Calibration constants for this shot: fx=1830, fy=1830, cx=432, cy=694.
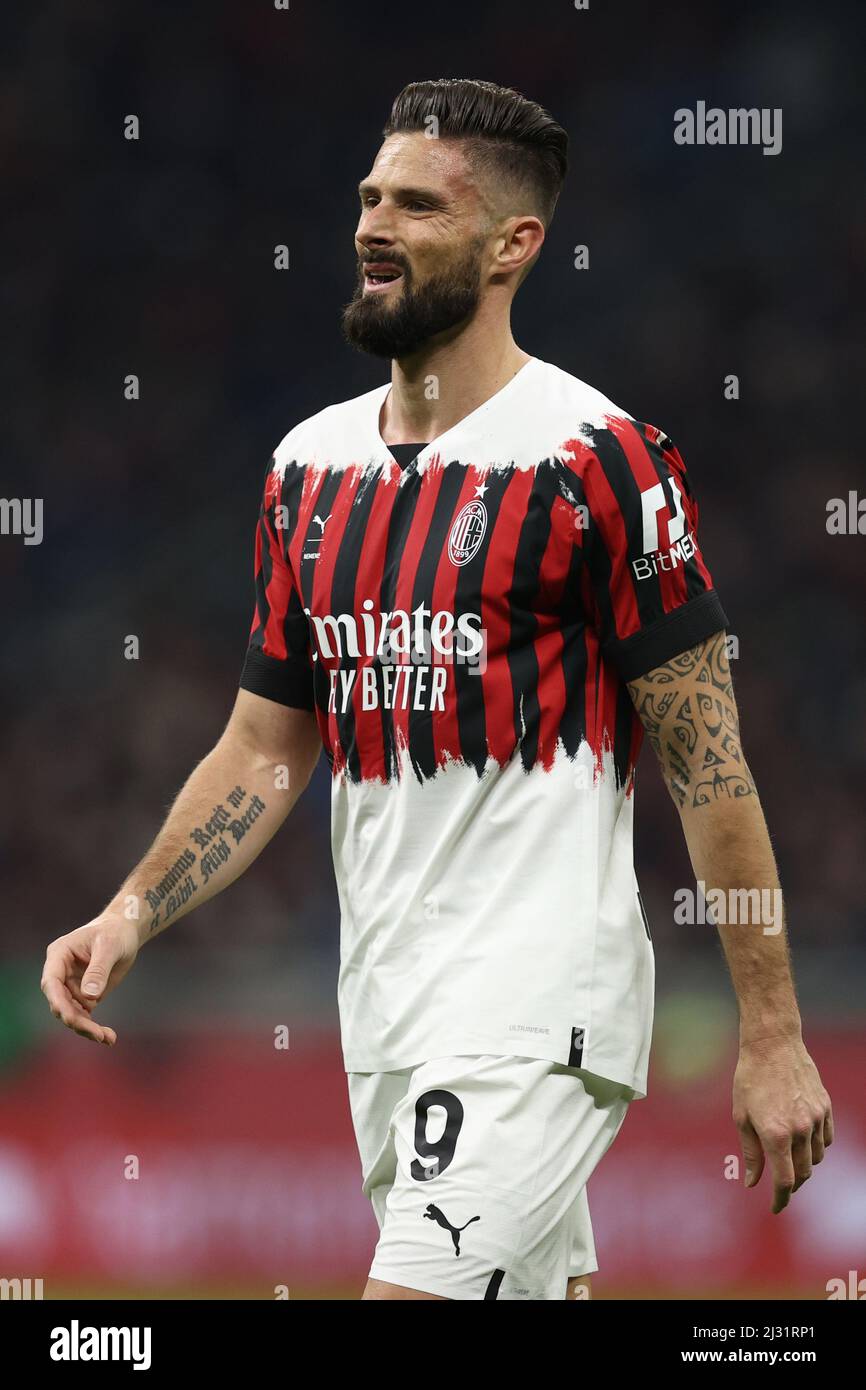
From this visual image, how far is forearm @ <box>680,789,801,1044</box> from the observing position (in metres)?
2.46

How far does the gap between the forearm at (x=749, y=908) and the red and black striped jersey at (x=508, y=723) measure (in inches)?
5.3

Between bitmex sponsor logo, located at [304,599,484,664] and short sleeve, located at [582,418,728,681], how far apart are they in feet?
0.61

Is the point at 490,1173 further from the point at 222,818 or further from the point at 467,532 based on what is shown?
the point at 467,532

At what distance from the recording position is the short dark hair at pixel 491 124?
2730 mm

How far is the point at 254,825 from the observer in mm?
2854

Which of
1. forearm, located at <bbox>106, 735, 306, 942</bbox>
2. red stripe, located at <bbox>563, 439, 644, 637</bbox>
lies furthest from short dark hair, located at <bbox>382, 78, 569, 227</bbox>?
forearm, located at <bbox>106, 735, 306, 942</bbox>

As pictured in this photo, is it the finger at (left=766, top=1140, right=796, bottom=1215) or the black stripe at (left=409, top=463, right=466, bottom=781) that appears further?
the black stripe at (left=409, top=463, right=466, bottom=781)

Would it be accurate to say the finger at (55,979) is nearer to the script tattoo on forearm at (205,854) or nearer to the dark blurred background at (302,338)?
the script tattoo on forearm at (205,854)

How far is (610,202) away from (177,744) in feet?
9.75

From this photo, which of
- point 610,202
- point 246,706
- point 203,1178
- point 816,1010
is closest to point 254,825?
point 246,706

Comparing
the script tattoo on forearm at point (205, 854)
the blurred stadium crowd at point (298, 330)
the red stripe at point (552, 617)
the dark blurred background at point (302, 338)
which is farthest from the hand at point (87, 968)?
the blurred stadium crowd at point (298, 330)

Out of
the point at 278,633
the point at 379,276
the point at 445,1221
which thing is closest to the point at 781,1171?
the point at 445,1221

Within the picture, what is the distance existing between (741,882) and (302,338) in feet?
19.1

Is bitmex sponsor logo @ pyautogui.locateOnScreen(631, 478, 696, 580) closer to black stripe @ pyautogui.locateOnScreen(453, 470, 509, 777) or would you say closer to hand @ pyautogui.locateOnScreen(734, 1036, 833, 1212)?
black stripe @ pyautogui.locateOnScreen(453, 470, 509, 777)
